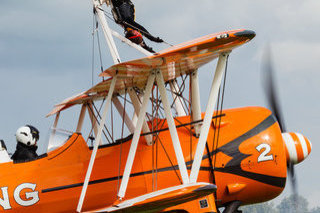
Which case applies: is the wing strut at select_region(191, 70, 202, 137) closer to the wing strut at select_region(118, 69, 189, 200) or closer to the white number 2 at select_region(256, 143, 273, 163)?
the wing strut at select_region(118, 69, 189, 200)

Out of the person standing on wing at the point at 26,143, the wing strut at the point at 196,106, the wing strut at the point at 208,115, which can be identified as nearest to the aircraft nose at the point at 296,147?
the wing strut at the point at 196,106

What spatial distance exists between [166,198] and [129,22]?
4698 mm

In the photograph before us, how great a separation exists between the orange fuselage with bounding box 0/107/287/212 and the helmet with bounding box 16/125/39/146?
730 mm

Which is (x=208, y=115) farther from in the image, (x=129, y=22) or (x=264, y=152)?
(x=129, y=22)

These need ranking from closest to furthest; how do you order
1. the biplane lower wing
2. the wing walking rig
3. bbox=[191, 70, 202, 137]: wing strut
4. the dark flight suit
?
the biplane lower wing
the wing walking rig
bbox=[191, 70, 202, 137]: wing strut
the dark flight suit

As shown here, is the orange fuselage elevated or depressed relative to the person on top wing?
depressed

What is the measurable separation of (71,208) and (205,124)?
271 centimetres

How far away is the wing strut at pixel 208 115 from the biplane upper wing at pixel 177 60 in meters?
0.21

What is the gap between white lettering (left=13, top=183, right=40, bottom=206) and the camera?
824cm

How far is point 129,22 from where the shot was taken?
1018 cm

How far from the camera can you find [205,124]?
736cm

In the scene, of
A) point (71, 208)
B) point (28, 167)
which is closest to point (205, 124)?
point (71, 208)

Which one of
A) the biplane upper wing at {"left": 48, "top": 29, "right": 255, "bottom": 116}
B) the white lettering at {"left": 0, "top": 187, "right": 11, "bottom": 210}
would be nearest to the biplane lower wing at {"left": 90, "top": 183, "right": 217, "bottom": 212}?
the biplane upper wing at {"left": 48, "top": 29, "right": 255, "bottom": 116}

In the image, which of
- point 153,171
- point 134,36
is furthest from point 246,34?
point 134,36
